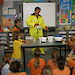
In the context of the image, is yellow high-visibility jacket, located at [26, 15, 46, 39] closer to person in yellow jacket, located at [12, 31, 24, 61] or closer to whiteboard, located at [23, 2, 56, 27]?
person in yellow jacket, located at [12, 31, 24, 61]

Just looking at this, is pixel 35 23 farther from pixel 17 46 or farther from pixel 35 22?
pixel 17 46

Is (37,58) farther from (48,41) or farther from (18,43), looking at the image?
(48,41)

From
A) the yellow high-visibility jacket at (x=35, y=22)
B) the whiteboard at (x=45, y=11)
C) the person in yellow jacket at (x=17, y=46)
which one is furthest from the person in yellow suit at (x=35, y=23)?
the whiteboard at (x=45, y=11)

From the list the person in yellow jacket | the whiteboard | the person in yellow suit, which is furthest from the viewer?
the whiteboard

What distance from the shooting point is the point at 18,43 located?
17.3 feet

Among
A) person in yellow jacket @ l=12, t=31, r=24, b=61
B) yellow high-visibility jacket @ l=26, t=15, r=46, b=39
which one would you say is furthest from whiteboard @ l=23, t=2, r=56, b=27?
person in yellow jacket @ l=12, t=31, r=24, b=61

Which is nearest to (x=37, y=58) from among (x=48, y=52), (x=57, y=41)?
(x=57, y=41)

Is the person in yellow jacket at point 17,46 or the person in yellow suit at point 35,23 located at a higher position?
the person in yellow suit at point 35,23

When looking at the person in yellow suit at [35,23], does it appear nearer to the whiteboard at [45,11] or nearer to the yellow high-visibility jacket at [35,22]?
the yellow high-visibility jacket at [35,22]

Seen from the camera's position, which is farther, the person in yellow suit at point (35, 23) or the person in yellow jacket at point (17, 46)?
the person in yellow suit at point (35, 23)

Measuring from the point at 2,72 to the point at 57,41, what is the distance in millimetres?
2147

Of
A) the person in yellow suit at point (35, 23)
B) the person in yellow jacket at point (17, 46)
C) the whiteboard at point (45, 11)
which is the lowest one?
the person in yellow jacket at point (17, 46)

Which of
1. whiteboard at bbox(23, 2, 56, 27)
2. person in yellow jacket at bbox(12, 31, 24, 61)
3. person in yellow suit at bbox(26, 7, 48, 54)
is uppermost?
whiteboard at bbox(23, 2, 56, 27)

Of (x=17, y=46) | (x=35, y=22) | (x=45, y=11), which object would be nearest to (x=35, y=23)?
(x=35, y=22)
